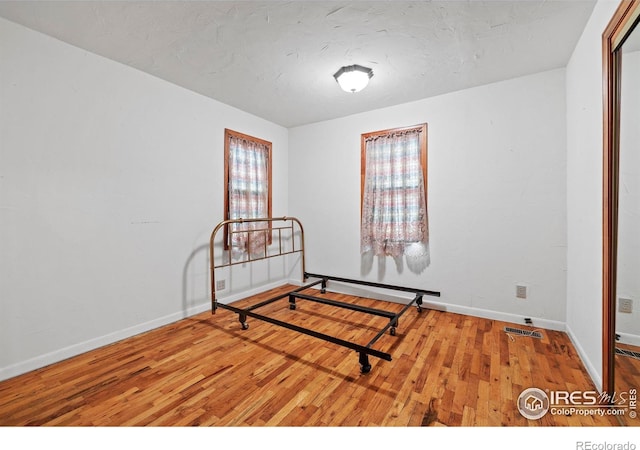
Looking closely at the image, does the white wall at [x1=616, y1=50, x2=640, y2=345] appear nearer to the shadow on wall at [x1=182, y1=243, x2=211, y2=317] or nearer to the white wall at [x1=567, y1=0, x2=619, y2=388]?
the white wall at [x1=567, y1=0, x2=619, y2=388]

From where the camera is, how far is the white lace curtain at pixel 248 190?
10.9ft

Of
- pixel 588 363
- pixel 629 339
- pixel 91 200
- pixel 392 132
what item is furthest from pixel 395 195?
pixel 91 200

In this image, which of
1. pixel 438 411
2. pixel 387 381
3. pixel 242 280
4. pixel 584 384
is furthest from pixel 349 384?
pixel 242 280

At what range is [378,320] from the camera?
9.14ft

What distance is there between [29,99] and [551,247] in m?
4.26

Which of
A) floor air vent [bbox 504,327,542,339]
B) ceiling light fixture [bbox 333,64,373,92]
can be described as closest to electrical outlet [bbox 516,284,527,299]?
floor air vent [bbox 504,327,542,339]

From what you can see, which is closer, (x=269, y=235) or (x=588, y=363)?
(x=588, y=363)

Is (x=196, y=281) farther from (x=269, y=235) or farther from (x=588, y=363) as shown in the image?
(x=588, y=363)

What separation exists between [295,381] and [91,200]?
208 cm

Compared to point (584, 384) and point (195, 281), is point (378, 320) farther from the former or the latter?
point (195, 281)

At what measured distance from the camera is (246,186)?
3.51 m

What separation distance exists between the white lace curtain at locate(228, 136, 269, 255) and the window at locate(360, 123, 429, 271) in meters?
1.32

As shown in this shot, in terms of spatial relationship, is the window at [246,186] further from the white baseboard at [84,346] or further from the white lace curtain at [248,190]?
the white baseboard at [84,346]

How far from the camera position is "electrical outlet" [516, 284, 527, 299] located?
8.61ft
